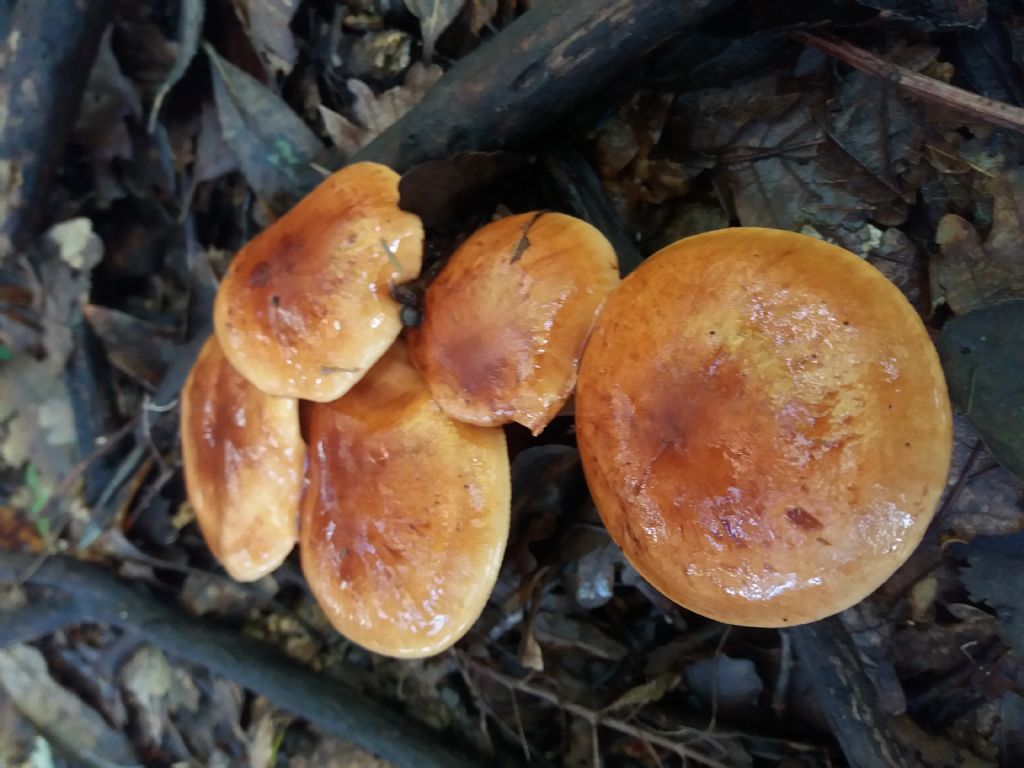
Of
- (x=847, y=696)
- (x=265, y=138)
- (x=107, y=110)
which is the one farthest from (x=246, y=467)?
(x=847, y=696)

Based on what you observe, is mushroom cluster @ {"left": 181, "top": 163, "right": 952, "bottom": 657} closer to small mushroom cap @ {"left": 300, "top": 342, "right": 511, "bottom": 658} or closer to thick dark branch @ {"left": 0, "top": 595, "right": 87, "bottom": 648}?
small mushroom cap @ {"left": 300, "top": 342, "right": 511, "bottom": 658}

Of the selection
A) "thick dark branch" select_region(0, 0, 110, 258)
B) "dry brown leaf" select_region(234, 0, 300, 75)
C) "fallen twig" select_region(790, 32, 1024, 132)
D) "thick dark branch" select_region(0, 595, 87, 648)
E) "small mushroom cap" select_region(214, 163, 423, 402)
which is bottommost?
"thick dark branch" select_region(0, 595, 87, 648)

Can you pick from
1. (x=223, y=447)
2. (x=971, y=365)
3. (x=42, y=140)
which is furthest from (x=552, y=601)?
(x=42, y=140)

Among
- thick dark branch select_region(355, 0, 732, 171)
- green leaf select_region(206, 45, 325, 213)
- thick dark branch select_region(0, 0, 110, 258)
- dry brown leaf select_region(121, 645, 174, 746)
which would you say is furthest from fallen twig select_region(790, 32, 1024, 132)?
dry brown leaf select_region(121, 645, 174, 746)

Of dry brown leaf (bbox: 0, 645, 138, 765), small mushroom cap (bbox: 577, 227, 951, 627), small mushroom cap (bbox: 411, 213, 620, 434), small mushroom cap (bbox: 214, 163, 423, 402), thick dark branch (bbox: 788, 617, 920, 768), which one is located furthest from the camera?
dry brown leaf (bbox: 0, 645, 138, 765)

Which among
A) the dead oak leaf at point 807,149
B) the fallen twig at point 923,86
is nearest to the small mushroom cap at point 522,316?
the dead oak leaf at point 807,149

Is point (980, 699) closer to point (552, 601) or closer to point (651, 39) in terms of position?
point (552, 601)

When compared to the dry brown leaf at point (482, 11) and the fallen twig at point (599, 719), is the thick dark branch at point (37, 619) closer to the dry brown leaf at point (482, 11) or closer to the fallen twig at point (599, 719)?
the fallen twig at point (599, 719)
